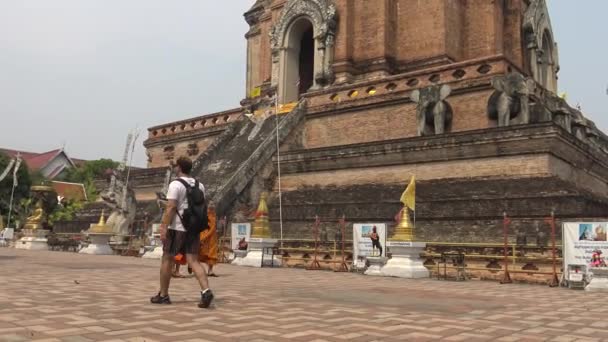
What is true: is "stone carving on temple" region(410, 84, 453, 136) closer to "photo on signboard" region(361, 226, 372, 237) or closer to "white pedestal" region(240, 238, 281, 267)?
"photo on signboard" region(361, 226, 372, 237)

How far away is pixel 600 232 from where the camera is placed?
1005 cm

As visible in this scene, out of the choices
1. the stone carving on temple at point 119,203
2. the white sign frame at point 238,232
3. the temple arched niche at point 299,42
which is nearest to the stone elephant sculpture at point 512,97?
the white sign frame at point 238,232

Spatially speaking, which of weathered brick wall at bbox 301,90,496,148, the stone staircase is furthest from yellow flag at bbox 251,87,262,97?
weathered brick wall at bbox 301,90,496,148

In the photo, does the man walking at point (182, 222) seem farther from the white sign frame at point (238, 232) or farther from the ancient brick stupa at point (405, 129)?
the white sign frame at point (238, 232)

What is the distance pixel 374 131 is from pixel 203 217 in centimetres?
1397

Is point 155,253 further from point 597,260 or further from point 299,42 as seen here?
point 299,42

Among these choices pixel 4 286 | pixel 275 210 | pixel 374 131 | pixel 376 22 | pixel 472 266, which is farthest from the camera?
pixel 376 22

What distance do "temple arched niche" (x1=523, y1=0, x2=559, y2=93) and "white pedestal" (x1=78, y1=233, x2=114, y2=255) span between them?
18205 mm

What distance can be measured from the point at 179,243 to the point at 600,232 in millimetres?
7626

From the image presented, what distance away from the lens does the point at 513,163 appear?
1448cm

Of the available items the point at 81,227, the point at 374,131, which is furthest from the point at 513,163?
the point at 81,227

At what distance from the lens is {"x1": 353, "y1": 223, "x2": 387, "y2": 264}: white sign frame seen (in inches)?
496

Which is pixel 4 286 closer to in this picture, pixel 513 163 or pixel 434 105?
pixel 513 163

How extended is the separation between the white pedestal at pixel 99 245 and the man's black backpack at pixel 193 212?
43.6 feet
